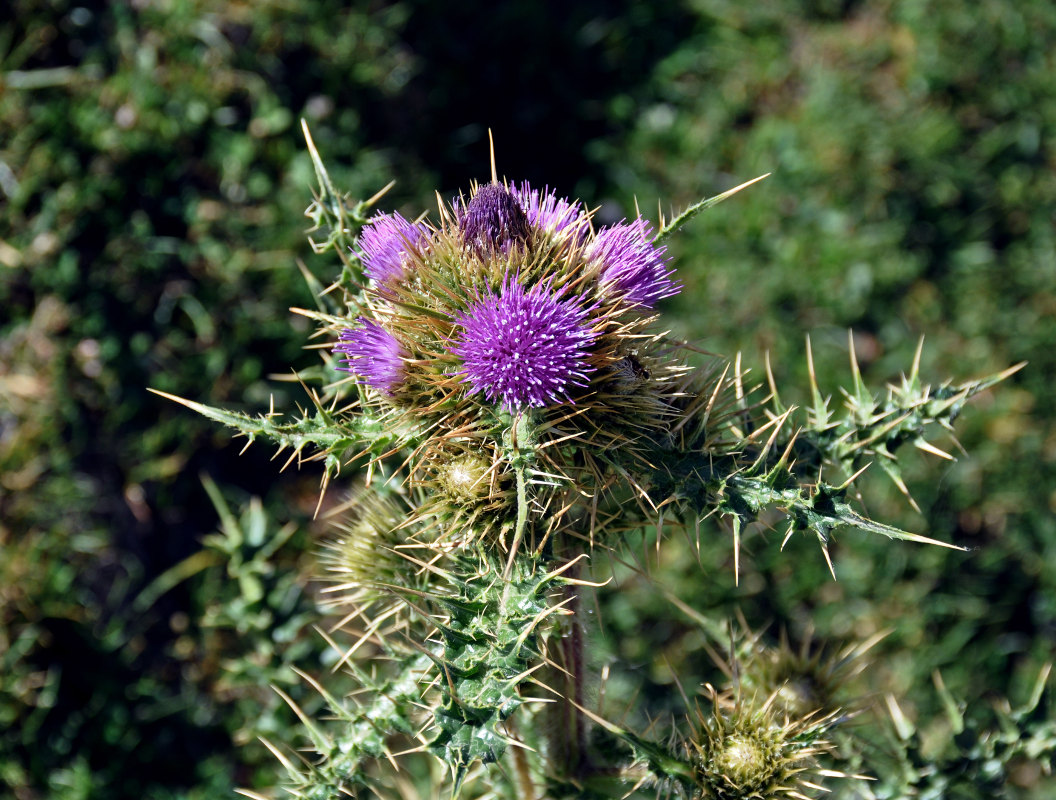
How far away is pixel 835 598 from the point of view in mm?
4805

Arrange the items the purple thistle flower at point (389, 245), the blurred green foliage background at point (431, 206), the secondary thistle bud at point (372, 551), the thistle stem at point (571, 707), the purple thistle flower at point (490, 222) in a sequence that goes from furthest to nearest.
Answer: the blurred green foliage background at point (431, 206), the secondary thistle bud at point (372, 551), the thistle stem at point (571, 707), the purple thistle flower at point (389, 245), the purple thistle flower at point (490, 222)

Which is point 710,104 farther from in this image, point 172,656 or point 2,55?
point 172,656

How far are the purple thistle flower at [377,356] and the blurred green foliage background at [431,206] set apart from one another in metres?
2.08

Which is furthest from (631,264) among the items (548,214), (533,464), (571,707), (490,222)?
(571,707)

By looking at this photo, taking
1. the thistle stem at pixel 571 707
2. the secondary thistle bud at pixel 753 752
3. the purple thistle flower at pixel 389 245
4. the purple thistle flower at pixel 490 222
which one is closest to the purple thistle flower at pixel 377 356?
the purple thistle flower at pixel 389 245

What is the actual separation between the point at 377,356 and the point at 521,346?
15.1 inches

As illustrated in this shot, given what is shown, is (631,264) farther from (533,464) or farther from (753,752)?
(753,752)

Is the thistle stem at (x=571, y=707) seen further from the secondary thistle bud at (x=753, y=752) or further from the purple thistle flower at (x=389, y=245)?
the purple thistle flower at (x=389, y=245)

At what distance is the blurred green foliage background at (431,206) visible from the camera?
172 inches

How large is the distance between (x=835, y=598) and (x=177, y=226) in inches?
165

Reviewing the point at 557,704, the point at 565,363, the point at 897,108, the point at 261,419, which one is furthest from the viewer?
the point at 897,108

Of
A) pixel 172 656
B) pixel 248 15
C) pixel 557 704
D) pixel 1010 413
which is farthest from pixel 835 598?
pixel 248 15

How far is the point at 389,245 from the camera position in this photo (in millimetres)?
2250

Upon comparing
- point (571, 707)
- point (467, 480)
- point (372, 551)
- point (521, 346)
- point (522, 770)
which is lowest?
point (522, 770)
